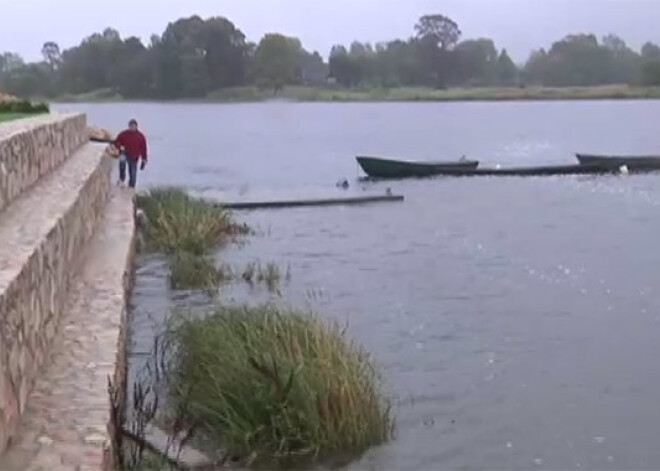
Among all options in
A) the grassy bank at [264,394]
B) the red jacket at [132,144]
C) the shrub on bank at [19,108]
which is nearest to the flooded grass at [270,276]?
the shrub on bank at [19,108]

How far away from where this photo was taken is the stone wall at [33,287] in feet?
21.0

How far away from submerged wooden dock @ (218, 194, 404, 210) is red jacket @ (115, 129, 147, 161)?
424 cm

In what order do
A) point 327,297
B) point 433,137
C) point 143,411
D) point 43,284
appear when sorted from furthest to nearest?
1. point 433,137
2. point 327,297
3. point 143,411
4. point 43,284

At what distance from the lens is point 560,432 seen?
11.8m

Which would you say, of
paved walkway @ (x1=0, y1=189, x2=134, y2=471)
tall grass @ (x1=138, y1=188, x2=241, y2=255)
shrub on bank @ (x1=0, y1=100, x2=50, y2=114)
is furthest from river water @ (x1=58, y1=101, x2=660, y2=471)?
shrub on bank @ (x1=0, y1=100, x2=50, y2=114)

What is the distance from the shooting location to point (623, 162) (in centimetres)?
4647

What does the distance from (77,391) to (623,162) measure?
40.6m

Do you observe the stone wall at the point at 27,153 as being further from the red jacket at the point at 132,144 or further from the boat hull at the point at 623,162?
the boat hull at the point at 623,162

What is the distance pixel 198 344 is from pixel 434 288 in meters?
9.64

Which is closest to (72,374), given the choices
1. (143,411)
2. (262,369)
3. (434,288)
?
(143,411)

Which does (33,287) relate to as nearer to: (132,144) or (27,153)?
(27,153)

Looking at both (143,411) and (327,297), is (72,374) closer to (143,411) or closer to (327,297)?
(143,411)

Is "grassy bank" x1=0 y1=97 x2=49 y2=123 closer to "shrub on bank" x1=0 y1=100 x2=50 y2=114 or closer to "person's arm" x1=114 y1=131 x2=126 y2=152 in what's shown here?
"shrub on bank" x1=0 y1=100 x2=50 y2=114

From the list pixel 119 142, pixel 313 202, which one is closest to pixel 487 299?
pixel 119 142
